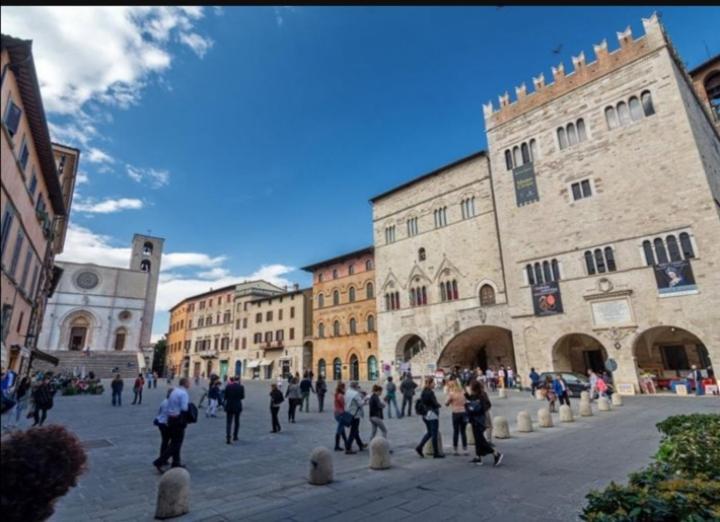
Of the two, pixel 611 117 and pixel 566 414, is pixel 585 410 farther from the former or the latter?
pixel 611 117

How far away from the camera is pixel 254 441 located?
10898 mm

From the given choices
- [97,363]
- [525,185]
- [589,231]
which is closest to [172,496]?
[589,231]

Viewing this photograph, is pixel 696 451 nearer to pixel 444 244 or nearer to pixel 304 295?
pixel 444 244

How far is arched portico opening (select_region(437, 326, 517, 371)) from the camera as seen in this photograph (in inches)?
1219

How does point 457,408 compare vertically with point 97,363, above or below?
below

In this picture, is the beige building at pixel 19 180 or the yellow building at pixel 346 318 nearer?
the beige building at pixel 19 180

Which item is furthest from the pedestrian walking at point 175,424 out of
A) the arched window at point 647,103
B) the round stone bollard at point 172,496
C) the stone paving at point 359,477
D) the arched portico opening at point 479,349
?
the arched window at point 647,103

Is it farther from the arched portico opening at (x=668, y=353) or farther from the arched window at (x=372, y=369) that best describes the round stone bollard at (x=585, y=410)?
the arched window at (x=372, y=369)

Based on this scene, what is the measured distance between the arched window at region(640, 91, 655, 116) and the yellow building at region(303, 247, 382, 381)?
24.5 meters

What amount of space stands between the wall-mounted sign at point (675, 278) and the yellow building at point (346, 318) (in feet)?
76.8

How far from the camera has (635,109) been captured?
79.8ft

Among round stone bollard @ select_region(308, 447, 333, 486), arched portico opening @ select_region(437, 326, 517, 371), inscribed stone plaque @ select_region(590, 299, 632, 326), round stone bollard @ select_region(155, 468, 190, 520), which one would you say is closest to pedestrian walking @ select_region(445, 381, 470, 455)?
round stone bollard @ select_region(308, 447, 333, 486)

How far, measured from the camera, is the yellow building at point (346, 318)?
127 ft

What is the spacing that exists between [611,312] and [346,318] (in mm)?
24623
